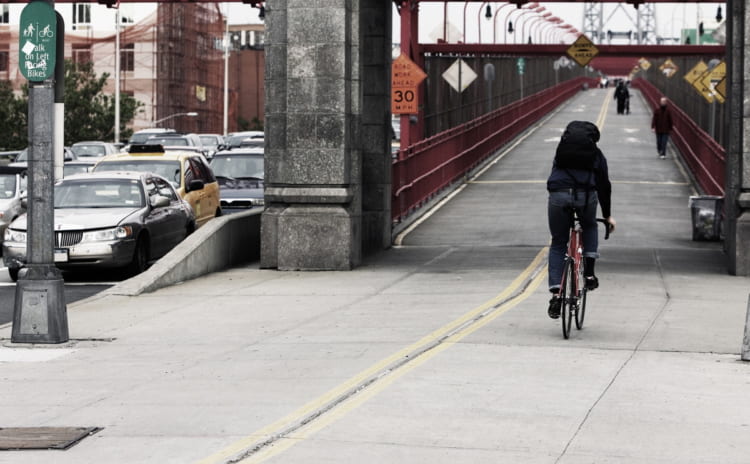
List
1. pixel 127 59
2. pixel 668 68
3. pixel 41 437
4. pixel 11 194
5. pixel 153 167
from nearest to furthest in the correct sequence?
pixel 41 437
pixel 153 167
pixel 11 194
pixel 127 59
pixel 668 68

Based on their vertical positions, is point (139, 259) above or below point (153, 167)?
below

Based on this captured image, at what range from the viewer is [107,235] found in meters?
19.6

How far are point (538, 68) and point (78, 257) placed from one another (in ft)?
231

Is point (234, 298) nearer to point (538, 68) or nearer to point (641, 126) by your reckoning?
point (641, 126)

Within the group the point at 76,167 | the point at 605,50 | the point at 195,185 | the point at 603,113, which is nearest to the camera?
the point at 195,185

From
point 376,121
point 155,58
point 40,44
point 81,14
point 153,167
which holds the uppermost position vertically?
point 81,14

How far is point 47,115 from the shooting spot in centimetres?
1234

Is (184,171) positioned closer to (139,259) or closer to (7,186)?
(7,186)

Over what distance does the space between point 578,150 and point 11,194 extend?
15.3 m

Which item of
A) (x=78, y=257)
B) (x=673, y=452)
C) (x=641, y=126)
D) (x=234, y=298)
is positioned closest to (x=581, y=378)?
(x=673, y=452)

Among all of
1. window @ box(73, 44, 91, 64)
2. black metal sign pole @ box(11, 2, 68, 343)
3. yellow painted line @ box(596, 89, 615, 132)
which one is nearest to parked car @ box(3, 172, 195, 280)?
black metal sign pole @ box(11, 2, 68, 343)

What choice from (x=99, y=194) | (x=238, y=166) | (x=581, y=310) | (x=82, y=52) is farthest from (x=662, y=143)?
(x=82, y=52)

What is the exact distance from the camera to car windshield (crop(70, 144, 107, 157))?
1892 inches

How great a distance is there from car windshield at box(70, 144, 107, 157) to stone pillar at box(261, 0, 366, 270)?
1170 inches
